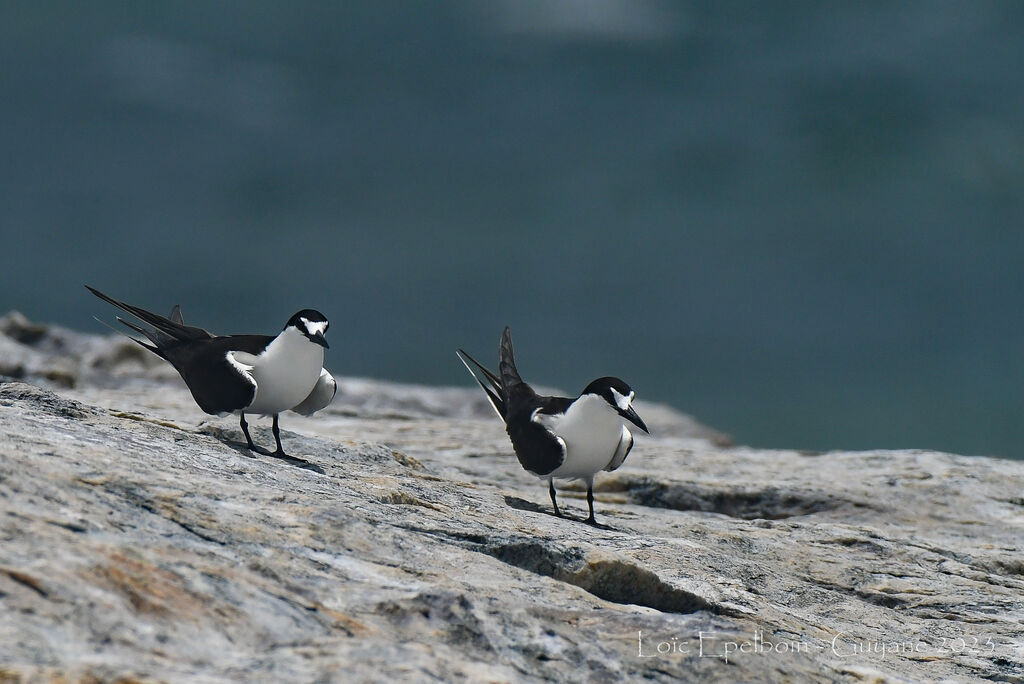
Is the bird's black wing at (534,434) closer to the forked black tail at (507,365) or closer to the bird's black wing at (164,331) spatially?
the forked black tail at (507,365)

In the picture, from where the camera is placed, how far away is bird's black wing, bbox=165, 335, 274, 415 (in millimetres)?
8188

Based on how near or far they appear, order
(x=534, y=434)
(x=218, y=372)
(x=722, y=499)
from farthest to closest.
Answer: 1. (x=722, y=499)
2. (x=534, y=434)
3. (x=218, y=372)

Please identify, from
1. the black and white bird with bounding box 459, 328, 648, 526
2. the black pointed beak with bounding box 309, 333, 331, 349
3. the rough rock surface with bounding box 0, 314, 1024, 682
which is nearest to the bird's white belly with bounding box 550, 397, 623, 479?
the black and white bird with bounding box 459, 328, 648, 526

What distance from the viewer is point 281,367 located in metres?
8.34

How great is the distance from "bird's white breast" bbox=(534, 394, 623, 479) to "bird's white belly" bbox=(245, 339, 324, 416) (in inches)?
77.1

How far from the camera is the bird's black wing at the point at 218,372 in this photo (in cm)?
819

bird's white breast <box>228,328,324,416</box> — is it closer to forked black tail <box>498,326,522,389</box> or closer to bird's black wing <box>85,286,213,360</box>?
bird's black wing <box>85,286,213,360</box>

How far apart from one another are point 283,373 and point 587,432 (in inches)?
95.2

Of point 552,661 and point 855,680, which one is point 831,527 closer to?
point 855,680

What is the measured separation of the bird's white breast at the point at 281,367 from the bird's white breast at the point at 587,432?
197 cm

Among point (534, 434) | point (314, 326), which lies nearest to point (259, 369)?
point (314, 326)

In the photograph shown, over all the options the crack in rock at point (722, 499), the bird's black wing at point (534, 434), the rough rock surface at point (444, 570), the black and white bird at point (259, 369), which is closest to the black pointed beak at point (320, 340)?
the black and white bird at point (259, 369)

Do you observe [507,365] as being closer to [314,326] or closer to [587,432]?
[587,432]

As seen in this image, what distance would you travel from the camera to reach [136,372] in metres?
19.4
